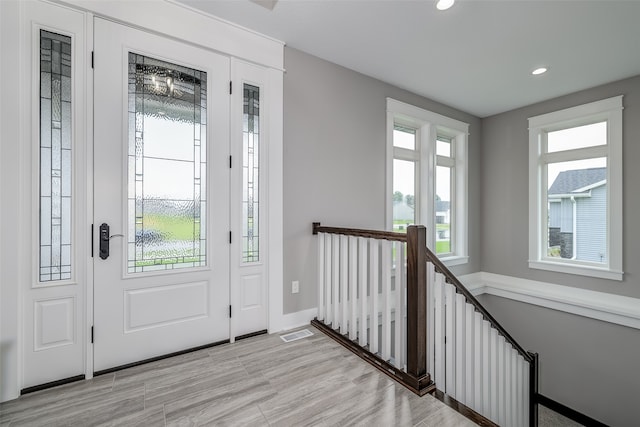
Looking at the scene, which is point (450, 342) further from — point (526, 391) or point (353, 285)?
point (526, 391)

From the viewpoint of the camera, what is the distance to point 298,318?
8.67 ft

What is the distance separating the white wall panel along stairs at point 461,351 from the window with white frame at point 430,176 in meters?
1.49

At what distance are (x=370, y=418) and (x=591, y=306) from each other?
11.3 feet

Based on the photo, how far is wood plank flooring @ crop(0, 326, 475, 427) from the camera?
1454mm

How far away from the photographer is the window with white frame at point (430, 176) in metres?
3.61

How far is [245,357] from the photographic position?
207cm

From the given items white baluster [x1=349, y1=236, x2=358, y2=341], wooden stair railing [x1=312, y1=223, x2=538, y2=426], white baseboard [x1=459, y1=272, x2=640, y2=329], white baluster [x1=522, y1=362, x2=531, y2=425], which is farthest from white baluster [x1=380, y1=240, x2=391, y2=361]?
white baseboard [x1=459, y1=272, x2=640, y2=329]

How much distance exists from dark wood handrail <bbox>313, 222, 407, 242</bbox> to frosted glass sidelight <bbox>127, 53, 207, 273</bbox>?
3.44 feet

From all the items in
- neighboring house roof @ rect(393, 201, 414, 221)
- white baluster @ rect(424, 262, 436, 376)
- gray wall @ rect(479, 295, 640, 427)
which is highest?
neighboring house roof @ rect(393, 201, 414, 221)

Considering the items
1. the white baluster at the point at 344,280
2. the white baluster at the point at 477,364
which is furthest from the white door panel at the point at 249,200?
the white baluster at the point at 477,364

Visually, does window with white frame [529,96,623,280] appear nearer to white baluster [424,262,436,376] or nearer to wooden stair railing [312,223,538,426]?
wooden stair railing [312,223,538,426]

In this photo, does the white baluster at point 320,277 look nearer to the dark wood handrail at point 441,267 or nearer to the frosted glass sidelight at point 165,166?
the dark wood handrail at point 441,267

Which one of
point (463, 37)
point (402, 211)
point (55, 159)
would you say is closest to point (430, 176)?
point (402, 211)

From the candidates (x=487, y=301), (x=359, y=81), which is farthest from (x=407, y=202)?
(x=487, y=301)
